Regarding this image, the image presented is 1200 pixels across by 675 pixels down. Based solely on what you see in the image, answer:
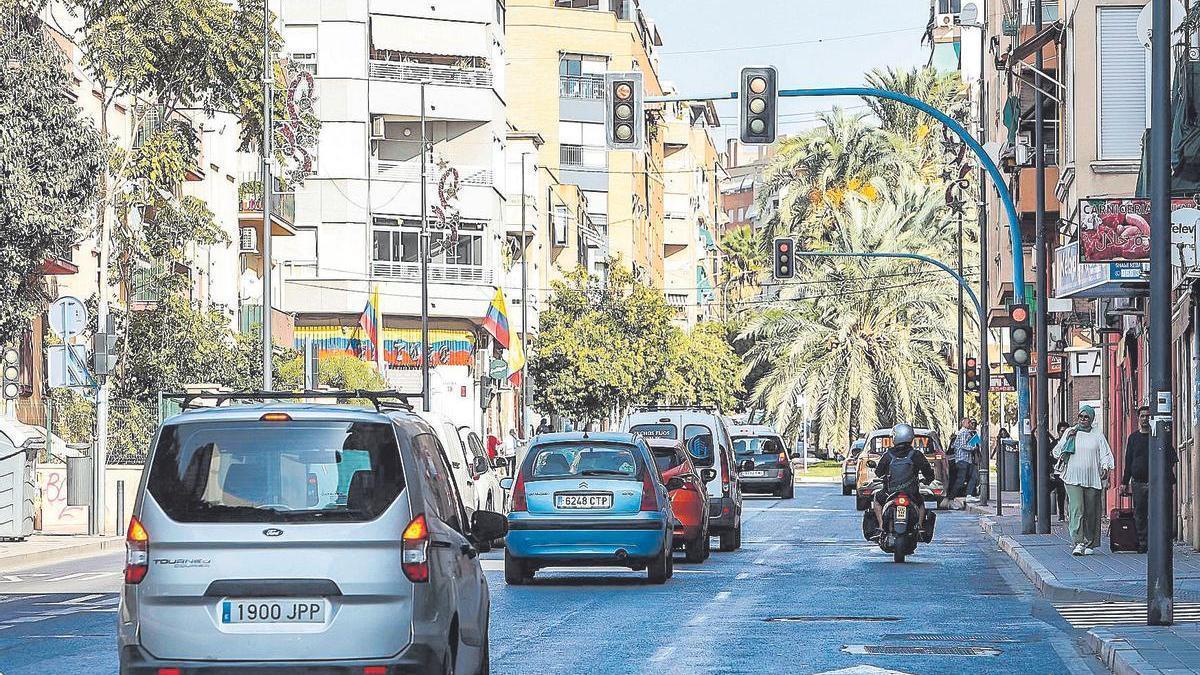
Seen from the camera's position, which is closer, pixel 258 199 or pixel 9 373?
pixel 9 373

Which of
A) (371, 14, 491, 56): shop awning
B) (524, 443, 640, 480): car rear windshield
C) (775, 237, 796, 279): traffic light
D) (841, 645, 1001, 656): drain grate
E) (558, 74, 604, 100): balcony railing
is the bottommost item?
(841, 645, 1001, 656): drain grate

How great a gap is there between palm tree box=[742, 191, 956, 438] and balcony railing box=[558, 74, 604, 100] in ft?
111

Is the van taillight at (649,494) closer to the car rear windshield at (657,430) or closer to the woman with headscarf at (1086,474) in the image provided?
the woman with headscarf at (1086,474)

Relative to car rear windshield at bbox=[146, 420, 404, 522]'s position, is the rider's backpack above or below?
below

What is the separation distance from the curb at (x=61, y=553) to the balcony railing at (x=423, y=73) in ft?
132

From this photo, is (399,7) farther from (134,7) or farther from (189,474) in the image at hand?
(189,474)

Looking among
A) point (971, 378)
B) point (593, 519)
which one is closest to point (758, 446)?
point (971, 378)

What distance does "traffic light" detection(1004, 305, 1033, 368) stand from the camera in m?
32.9

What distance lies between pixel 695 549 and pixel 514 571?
183 inches

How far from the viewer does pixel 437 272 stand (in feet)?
226

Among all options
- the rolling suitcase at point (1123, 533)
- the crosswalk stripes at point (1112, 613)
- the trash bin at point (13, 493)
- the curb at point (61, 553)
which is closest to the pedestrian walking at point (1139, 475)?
the rolling suitcase at point (1123, 533)

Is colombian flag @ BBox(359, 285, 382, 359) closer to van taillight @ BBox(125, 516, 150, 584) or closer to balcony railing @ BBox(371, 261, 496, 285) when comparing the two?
balcony railing @ BBox(371, 261, 496, 285)

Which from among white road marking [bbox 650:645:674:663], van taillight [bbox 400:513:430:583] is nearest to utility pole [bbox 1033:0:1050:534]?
white road marking [bbox 650:645:674:663]

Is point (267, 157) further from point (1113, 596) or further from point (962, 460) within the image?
point (1113, 596)
